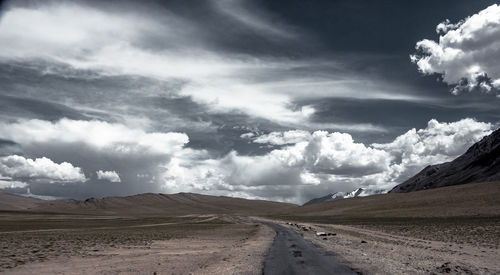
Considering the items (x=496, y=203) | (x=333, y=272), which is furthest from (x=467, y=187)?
(x=333, y=272)

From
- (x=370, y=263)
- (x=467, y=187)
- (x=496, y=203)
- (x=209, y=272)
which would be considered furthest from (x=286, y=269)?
(x=467, y=187)

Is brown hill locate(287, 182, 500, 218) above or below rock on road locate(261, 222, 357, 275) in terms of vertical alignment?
above

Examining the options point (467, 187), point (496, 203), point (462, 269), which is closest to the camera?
point (462, 269)

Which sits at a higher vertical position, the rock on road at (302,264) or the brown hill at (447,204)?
the brown hill at (447,204)

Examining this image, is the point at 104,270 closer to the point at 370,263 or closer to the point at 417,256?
A: the point at 370,263

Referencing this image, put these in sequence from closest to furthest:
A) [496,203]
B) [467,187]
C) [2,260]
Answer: [2,260]
[496,203]
[467,187]

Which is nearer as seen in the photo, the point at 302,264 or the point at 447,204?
the point at 302,264

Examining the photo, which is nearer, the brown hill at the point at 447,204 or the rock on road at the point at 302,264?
the rock on road at the point at 302,264

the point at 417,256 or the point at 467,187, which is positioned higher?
the point at 467,187

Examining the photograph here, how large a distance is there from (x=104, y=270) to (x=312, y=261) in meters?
11.3

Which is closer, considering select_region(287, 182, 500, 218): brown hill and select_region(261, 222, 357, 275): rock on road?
select_region(261, 222, 357, 275): rock on road

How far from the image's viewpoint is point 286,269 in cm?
2167

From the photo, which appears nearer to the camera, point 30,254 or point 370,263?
point 370,263

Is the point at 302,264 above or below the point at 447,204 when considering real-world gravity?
below
